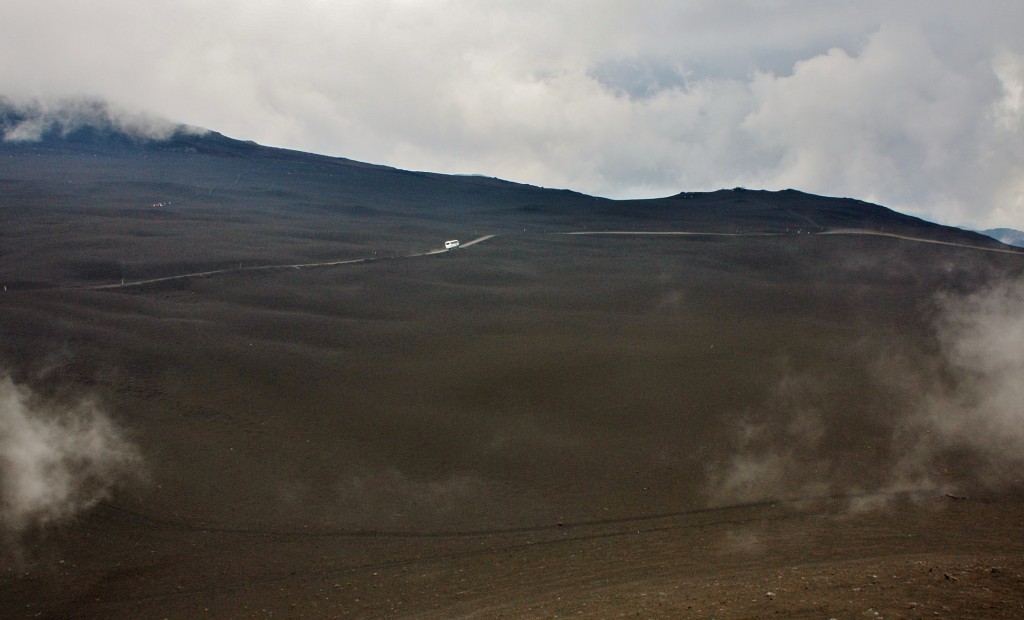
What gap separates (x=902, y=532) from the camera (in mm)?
15969

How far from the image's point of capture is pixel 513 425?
23.0m

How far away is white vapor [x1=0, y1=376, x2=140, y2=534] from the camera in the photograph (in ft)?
57.8

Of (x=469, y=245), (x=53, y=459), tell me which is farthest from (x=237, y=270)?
(x=53, y=459)

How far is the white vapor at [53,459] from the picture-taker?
17.6 m

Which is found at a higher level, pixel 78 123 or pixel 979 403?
pixel 78 123

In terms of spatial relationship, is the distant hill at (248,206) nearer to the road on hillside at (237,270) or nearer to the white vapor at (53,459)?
the road on hillside at (237,270)

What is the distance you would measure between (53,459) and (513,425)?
1368cm

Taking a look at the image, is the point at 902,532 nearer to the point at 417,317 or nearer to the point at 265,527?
the point at 265,527

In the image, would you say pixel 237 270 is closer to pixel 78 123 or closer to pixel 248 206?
pixel 248 206

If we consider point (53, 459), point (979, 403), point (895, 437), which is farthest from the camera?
point (979, 403)

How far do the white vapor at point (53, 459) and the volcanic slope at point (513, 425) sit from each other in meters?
0.36

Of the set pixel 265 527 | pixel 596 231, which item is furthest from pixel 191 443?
pixel 596 231

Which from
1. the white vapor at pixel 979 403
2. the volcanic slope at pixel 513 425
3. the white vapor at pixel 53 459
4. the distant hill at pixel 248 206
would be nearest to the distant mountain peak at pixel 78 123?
the distant hill at pixel 248 206

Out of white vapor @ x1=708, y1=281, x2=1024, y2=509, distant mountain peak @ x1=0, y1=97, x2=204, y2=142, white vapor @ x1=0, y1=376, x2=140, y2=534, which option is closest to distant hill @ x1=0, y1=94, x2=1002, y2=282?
distant mountain peak @ x1=0, y1=97, x2=204, y2=142
